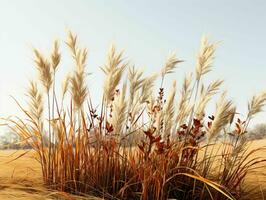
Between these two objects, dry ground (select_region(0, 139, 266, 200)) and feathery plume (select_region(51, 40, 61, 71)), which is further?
feathery plume (select_region(51, 40, 61, 71))

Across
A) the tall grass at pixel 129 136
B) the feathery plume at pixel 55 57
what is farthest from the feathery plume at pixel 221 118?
the feathery plume at pixel 55 57

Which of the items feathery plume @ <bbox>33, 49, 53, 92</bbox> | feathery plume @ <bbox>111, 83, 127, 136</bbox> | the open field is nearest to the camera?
the open field

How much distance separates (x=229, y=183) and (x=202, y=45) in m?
1.28

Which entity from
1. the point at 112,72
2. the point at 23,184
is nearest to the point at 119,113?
the point at 112,72

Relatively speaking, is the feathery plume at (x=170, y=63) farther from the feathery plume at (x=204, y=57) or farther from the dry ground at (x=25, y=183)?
the dry ground at (x=25, y=183)

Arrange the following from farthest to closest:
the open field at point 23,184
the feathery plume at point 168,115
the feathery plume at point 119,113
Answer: the feathery plume at point 168,115 < the feathery plume at point 119,113 < the open field at point 23,184

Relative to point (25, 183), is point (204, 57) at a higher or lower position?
higher

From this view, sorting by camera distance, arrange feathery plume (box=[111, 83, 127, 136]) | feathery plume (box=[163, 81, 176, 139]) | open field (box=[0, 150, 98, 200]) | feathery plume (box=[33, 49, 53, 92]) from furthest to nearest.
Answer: feathery plume (box=[33, 49, 53, 92])
feathery plume (box=[163, 81, 176, 139])
feathery plume (box=[111, 83, 127, 136])
open field (box=[0, 150, 98, 200])

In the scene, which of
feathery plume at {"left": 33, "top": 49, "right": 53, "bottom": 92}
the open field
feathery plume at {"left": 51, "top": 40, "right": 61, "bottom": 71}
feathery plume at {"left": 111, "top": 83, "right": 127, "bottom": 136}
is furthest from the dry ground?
feathery plume at {"left": 51, "top": 40, "right": 61, "bottom": 71}

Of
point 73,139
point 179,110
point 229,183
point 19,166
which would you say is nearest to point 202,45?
point 179,110

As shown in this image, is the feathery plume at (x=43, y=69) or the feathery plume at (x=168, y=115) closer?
the feathery plume at (x=168, y=115)

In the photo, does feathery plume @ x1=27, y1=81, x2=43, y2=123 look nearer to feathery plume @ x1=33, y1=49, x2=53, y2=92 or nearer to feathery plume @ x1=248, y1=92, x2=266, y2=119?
feathery plume @ x1=33, y1=49, x2=53, y2=92

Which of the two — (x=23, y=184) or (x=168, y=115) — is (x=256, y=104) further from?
(x=23, y=184)

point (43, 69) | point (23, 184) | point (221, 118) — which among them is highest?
point (43, 69)
